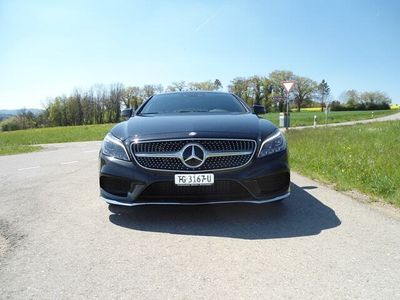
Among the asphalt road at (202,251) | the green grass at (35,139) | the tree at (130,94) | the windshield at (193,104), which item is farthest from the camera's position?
the tree at (130,94)

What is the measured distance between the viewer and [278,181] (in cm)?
403

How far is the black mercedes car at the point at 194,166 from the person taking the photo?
384 centimetres

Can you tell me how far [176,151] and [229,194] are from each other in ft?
2.25

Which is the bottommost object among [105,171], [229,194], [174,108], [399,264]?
[399,264]

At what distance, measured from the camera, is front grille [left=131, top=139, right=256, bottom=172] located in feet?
12.7

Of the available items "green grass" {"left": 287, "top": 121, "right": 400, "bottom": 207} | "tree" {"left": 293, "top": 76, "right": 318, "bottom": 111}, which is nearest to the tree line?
"tree" {"left": 293, "top": 76, "right": 318, "bottom": 111}

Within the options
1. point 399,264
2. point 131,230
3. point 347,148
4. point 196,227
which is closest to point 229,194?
point 196,227

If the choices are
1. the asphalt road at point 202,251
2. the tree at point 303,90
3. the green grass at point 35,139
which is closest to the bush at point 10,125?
the green grass at point 35,139

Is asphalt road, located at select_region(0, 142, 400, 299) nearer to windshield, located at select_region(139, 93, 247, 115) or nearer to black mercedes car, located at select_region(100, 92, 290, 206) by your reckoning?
black mercedes car, located at select_region(100, 92, 290, 206)

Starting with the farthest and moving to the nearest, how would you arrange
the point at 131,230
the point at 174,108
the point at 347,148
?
1. the point at 347,148
2. the point at 174,108
3. the point at 131,230

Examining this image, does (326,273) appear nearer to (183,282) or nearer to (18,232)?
(183,282)

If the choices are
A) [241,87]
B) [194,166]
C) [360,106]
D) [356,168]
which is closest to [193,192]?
[194,166]

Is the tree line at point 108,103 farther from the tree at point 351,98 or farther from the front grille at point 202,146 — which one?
the front grille at point 202,146

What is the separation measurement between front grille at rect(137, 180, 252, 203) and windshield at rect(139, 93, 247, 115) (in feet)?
Result: 5.56
